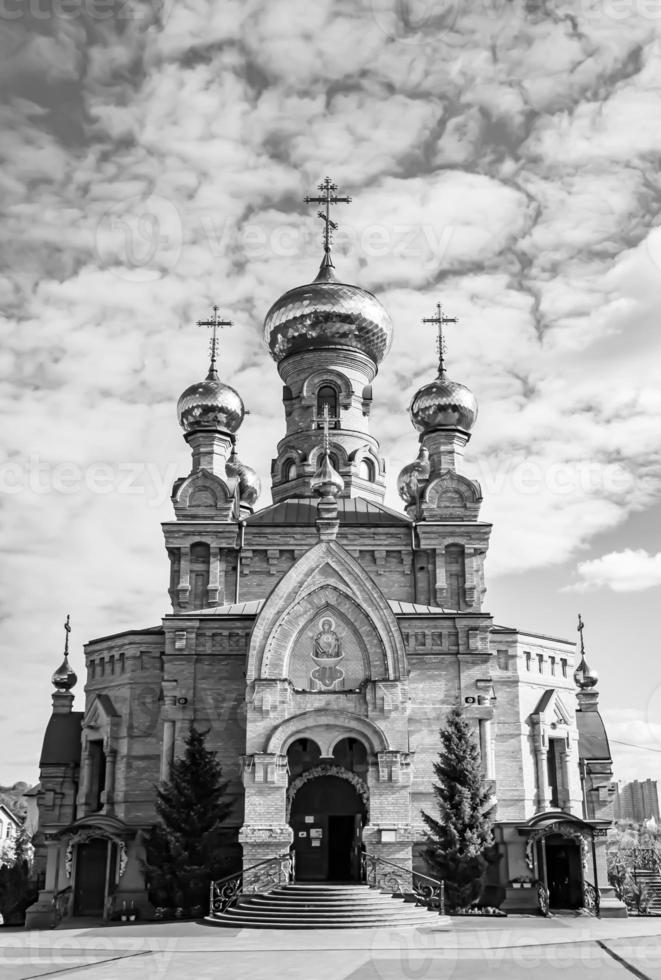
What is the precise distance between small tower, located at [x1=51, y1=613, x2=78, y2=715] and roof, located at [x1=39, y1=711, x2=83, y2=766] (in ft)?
1.15

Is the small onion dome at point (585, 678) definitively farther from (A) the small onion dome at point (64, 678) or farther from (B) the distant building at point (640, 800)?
(B) the distant building at point (640, 800)

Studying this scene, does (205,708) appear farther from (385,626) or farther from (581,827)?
(581,827)

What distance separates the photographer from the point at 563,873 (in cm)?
2309

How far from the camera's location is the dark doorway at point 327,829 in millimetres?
21828

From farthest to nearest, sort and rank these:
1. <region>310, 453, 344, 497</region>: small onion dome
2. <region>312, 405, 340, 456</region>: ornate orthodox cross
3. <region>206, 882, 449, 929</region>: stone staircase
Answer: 1. <region>312, 405, 340, 456</region>: ornate orthodox cross
2. <region>310, 453, 344, 497</region>: small onion dome
3. <region>206, 882, 449, 929</region>: stone staircase

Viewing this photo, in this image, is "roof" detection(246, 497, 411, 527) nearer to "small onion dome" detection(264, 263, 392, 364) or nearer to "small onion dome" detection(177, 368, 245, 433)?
"small onion dome" detection(177, 368, 245, 433)

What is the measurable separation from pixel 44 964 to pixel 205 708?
9.98m

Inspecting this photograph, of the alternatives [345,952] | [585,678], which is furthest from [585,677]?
[345,952]

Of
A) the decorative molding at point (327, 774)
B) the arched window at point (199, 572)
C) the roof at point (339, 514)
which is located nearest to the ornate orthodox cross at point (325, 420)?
the roof at point (339, 514)

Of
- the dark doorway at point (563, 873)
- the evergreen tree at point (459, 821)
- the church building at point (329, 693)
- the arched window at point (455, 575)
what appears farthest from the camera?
the arched window at point (455, 575)

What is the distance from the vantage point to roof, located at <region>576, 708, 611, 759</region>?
27750 mm

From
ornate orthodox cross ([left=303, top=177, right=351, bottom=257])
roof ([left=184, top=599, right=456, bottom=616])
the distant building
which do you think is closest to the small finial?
ornate orthodox cross ([left=303, top=177, right=351, bottom=257])

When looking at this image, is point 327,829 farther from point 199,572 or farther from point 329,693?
point 199,572

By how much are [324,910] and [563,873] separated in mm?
7037
